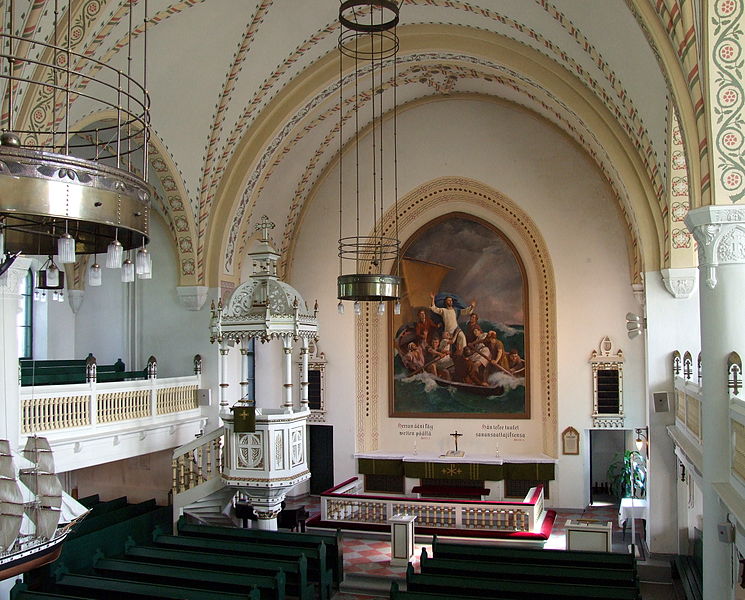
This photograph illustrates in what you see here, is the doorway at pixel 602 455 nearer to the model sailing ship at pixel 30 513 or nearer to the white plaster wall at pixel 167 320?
the white plaster wall at pixel 167 320

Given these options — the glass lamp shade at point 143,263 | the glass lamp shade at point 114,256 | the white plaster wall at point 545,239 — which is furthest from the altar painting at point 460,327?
the glass lamp shade at point 114,256

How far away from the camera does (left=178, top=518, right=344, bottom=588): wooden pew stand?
11.3 meters

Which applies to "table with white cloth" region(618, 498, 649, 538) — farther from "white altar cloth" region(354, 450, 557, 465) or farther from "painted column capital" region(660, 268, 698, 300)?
"painted column capital" region(660, 268, 698, 300)

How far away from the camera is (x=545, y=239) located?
1648cm

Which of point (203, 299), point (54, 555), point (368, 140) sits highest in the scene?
point (368, 140)

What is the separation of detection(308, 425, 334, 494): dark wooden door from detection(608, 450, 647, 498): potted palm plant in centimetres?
625

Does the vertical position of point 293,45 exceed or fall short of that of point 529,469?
it exceeds it

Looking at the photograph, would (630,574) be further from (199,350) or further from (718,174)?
(199,350)

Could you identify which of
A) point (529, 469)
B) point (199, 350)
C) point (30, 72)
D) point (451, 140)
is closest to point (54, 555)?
point (30, 72)

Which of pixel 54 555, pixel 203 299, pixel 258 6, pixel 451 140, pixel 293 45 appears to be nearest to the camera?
pixel 54 555

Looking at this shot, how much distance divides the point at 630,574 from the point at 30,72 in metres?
9.64

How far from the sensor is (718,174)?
24.6 ft

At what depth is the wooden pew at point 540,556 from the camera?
32.6 ft

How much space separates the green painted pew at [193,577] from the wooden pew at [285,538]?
4.47ft
